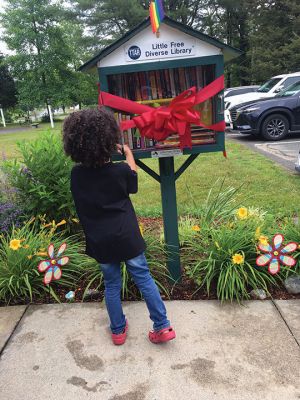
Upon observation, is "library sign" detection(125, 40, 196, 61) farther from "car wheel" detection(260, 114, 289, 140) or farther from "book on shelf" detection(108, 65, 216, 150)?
"car wheel" detection(260, 114, 289, 140)

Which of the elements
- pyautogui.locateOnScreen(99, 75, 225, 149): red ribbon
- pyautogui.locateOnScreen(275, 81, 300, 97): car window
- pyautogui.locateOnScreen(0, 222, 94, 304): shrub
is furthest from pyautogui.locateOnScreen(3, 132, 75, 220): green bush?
pyautogui.locateOnScreen(275, 81, 300, 97): car window

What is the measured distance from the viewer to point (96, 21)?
98.6ft

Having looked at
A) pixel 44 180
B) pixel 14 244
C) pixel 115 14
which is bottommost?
pixel 14 244

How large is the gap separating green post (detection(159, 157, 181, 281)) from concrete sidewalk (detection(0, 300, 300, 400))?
347 mm

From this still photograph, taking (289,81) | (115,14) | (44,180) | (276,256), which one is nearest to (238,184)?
(276,256)

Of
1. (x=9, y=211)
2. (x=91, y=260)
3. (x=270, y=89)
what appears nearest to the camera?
(x=91, y=260)

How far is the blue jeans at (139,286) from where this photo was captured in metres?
2.36

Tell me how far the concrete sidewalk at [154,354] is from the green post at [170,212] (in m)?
0.35

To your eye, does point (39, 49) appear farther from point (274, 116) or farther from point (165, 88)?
point (165, 88)

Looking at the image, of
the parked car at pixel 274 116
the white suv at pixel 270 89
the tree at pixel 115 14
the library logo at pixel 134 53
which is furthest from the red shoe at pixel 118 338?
the tree at pixel 115 14

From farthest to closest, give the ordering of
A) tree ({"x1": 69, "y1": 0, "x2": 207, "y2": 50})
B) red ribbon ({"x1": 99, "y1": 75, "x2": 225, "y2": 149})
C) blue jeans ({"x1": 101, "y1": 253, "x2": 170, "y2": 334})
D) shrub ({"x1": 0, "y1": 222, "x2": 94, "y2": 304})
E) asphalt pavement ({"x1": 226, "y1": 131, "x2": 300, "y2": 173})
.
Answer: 1. tree ({"x1": 69, "y1": 0, "x2": 207, "y2": 50})
2. asphalt pavement ({"x1": 226, "y1": 131, "x2": 300, "y2": 173})
3. shrub ({"x1": 0, "y1": 222, "x2": 94, "y2": 304})
4. red ribbon ({"x1": 99, "y1": 75, "x2": 225, "y2": 149})
5. blue jeans ({"x1": 101, "y1": 253, "x2": 170, "y2": 334})

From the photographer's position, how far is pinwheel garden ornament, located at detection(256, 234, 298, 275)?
2.89 meters

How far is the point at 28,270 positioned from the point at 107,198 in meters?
1.31

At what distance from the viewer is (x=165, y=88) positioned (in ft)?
9.20
